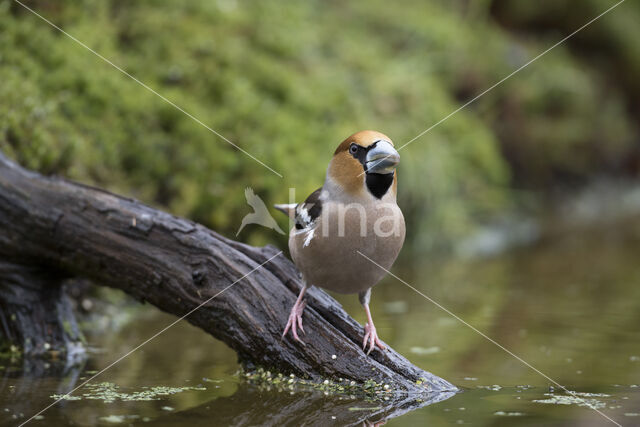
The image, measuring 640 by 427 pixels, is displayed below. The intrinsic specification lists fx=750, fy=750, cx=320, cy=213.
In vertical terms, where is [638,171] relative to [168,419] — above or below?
above

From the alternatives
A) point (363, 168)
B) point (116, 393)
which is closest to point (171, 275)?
point (116, 393)

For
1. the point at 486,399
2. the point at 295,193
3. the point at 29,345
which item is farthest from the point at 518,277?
the point at 29,345

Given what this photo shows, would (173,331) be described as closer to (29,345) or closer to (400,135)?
(29,345)

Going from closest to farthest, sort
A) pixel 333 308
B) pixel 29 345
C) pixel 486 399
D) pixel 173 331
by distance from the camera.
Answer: pixel 486 399 < pixel 333 308 < pixel 29 345 < pixel 173 331

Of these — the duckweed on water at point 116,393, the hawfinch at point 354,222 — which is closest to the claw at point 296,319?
the hawfinch at point 354,222

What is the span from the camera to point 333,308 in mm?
3672

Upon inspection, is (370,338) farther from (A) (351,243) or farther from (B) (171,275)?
(B) (171,275)

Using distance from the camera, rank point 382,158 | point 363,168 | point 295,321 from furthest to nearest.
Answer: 1. point 295,321
2. point 363,168
3. point 382,158

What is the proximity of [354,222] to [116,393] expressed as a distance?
1.41 meters

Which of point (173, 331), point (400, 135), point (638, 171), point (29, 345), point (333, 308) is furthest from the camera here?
point (638, 171)

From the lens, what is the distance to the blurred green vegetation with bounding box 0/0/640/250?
6281mm

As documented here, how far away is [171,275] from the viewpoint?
380cm

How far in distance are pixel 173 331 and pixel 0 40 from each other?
108 inches

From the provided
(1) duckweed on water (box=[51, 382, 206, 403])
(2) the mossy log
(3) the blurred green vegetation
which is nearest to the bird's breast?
(2) the mossy log
